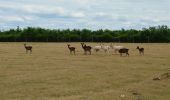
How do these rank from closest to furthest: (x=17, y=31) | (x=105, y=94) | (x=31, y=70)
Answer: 1. (x=105, y=94)
2. (x=31, y=70)
3. (x=17, y=31)

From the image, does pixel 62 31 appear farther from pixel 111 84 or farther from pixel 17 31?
pixel 111 84

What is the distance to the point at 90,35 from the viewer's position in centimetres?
11362

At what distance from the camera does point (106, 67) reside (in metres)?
34.8

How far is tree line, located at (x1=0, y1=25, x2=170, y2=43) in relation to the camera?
358 ft

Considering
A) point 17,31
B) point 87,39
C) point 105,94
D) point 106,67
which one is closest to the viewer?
point 105,94

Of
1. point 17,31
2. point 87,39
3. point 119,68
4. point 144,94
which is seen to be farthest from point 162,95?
point 17,31

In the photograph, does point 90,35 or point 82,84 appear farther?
point 90,35

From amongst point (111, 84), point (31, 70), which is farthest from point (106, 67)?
point (111, 84)

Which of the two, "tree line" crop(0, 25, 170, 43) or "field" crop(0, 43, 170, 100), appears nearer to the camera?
"field" crop(0, 43, 170, 100)

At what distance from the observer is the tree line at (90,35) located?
358 ft

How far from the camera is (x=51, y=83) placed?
82.1 ft

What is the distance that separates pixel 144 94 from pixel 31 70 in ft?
41.7

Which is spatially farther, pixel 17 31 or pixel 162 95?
pixel 17 31

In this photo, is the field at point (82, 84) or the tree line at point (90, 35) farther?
the tree line at point (90, 35)
